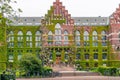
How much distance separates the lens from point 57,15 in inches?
4013

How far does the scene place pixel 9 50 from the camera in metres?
101

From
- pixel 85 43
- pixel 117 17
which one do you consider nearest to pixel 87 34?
pixel 85 43

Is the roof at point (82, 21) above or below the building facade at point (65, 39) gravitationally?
above

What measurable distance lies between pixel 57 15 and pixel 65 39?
683 cm

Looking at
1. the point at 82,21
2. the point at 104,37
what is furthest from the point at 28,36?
the point at 104,37

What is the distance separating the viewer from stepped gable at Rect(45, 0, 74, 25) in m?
102

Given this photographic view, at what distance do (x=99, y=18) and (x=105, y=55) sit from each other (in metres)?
11.1

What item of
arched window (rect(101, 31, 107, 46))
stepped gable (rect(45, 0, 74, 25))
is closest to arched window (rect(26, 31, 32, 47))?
stepped gable (rect(45, 0, 74, 25))

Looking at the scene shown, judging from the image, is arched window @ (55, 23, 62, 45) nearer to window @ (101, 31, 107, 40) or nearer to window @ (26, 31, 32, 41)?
window @ (26, 31, 32, 41)

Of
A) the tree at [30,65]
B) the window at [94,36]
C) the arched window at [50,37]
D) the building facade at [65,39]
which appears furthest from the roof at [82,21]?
the tree at [30,65]

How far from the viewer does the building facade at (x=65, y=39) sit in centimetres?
10019

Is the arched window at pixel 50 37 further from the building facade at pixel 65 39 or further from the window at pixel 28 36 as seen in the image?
the window at pixel 28 36

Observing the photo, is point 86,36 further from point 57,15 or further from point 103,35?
point 57,15

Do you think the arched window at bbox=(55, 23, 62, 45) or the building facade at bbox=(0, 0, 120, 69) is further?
the arched window at bbox=(55, 23, 62, 45)
